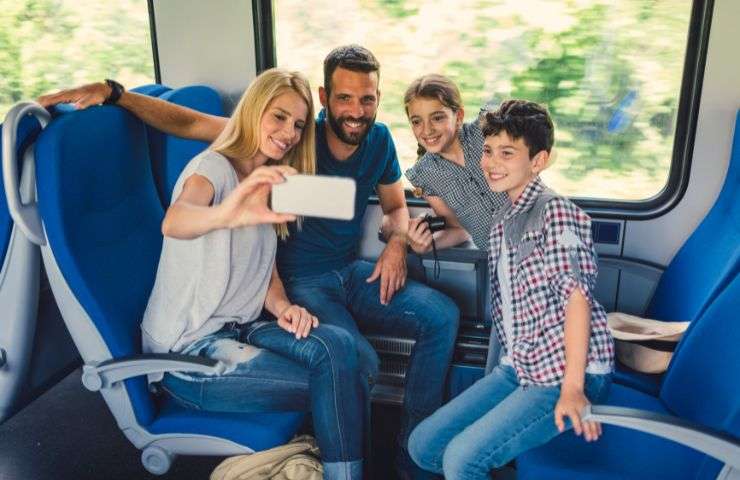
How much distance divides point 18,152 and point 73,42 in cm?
150

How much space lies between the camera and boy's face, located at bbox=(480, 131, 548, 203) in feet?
5.74

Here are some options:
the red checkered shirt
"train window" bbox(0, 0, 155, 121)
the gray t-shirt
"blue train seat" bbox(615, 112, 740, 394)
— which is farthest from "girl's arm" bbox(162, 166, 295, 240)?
"train window" bbox(0, 0, 155, 121)

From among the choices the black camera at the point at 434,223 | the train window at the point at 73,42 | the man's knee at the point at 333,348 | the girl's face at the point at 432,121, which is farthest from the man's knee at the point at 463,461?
the train window at the point at 73,42

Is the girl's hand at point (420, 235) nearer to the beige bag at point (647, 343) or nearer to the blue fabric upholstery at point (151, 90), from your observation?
the beige bag at point (647, 343)

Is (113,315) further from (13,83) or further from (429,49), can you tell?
(13,83)

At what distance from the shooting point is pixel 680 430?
136 centimetres

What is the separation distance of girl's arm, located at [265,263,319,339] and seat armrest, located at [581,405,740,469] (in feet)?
2.76

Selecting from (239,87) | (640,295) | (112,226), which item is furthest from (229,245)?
(640,295)

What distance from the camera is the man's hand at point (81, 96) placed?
174 centimetres

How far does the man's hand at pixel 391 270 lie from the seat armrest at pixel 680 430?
100 cm

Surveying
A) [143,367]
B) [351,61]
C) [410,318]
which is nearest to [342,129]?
[351,61]

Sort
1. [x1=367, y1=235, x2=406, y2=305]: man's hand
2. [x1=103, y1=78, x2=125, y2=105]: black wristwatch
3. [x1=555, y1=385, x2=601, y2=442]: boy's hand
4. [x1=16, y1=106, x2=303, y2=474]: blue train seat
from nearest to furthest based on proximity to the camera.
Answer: [x1=555, y1=385, x2=601, y2=442]: boy's hand
[x1=16, y1=106, x2=303, y2=474]: blue train seat
[x1=103, y1=78, x2=125, y2=105]: black wristwatch
[x1=367, y1=235, x2=406, y2=305]: man's hand

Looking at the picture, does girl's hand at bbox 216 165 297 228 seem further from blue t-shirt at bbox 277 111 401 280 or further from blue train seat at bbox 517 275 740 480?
blue train seat at bbox 517 275 740 480

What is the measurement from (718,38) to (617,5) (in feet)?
1.20
